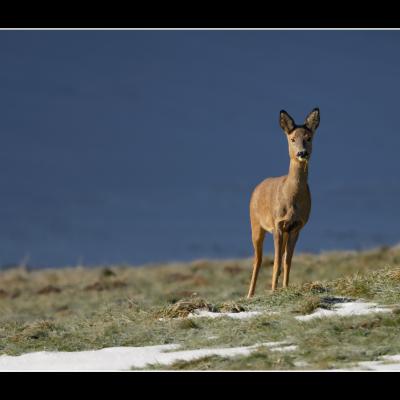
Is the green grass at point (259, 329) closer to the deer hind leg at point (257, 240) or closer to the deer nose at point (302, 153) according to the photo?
the deer hind leg at point (257, 240)

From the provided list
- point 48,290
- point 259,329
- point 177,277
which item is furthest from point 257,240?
point 177,277

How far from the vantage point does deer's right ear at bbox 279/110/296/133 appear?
Result: 1775 centimetres

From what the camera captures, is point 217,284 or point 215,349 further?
point 217,284

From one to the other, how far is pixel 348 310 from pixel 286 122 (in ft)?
13.0

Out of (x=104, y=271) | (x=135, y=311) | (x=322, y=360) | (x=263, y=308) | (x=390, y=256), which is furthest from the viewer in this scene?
(x=104, y=271)

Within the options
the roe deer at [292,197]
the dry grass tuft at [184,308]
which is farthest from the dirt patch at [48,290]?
the dry grass tuft at [184,308]

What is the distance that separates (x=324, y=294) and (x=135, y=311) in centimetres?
316

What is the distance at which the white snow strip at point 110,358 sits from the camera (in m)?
13.2

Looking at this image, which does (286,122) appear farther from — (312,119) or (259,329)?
(259,329)

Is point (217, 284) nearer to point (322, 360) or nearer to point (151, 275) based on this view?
point (151, 275)

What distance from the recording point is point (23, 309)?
28031 millimetres

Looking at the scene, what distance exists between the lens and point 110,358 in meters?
13.7

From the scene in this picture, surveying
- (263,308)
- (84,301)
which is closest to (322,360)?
(263,308)

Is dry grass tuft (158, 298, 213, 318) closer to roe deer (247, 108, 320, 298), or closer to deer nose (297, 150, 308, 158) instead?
roe deer (247, 108, 320, 298)
